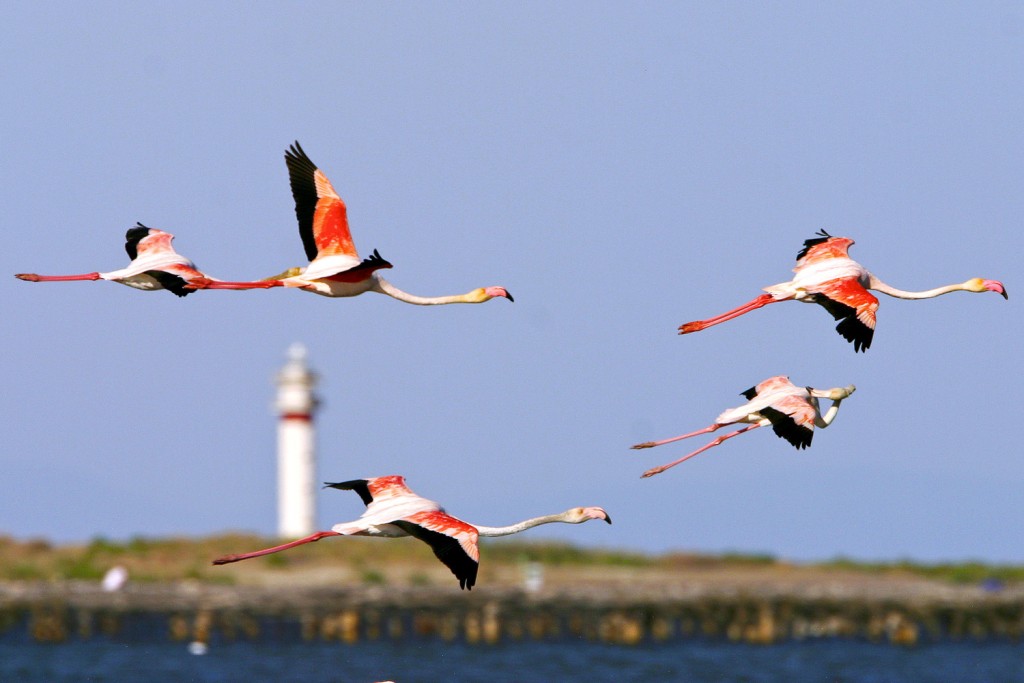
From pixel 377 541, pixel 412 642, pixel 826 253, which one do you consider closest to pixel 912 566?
pixel 377 541

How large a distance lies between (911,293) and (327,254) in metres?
4.53

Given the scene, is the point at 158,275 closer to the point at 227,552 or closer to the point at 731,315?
the point at 731,315

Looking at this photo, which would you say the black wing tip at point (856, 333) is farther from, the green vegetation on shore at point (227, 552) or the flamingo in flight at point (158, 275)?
the green vegetation on shore at point (227, 552)

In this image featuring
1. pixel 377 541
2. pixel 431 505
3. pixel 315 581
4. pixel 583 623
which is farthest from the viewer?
pixel 377 541

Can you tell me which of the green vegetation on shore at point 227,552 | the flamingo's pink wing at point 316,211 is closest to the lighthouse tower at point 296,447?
the green vegetation on shore at point 227,552

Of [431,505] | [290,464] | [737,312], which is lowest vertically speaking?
[431,505]

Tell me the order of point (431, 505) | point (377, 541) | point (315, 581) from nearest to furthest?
1. point (431, 505)
2. point (315, 581)
3. point (377, 541)

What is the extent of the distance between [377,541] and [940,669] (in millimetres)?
17290

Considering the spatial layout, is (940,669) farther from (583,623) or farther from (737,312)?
(737,312)

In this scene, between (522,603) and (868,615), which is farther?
(868,615)

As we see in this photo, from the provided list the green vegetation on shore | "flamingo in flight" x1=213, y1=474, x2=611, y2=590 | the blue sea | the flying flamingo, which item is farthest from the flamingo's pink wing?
the green vegetation on shore

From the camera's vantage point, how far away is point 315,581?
163 feet

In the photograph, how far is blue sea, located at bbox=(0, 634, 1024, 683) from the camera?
127 ft

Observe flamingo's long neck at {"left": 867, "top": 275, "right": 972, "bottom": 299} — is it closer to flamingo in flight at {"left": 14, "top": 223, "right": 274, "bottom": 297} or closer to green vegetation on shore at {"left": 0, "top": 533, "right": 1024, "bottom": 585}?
flamingo in flight at {"left": 14, "top": 223, "right": 274, "bottom": 297}
